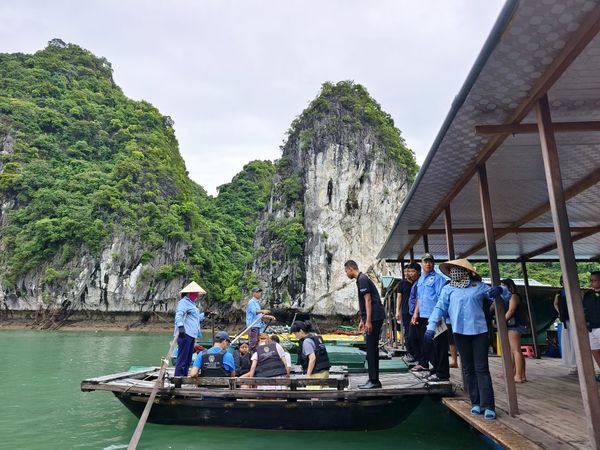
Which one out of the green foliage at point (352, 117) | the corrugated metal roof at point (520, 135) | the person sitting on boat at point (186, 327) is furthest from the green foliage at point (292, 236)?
the person sitting on boat at point (186, 327)

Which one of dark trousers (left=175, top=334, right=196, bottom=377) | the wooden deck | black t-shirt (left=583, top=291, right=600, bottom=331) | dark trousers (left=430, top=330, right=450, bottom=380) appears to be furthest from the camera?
dark trousers (left=175, top=334, right=196, bottom=377)

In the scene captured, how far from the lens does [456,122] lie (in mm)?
3691

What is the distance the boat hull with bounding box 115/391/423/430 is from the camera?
5.12m

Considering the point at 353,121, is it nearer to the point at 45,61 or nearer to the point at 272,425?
the point at 272,425

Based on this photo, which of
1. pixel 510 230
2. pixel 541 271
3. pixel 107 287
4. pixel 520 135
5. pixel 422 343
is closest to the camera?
pixel 520 135

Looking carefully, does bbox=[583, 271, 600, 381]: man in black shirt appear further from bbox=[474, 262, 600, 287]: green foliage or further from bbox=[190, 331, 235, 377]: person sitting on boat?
bbox=[474, 262, 600, 287]: green foliage

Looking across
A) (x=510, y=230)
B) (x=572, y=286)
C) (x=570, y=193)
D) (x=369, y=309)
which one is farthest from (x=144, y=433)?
(x=510, y=230)

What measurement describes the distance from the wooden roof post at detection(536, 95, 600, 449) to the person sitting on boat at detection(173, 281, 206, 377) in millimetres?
4628

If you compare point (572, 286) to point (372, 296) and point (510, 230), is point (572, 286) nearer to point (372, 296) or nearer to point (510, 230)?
point (372, 296)

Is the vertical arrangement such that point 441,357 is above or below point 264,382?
above

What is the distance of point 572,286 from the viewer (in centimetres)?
285

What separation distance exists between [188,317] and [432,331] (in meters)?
3.67

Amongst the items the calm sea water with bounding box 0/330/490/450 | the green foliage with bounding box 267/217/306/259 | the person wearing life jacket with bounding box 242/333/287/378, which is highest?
the green foliage with bounding box 267/217/306/259

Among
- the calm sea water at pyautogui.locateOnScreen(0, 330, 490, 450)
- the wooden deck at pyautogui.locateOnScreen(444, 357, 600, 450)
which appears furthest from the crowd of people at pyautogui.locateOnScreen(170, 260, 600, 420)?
the calm sea water at pyautogui.locateOnScreen(0, 330, 490, 450)
